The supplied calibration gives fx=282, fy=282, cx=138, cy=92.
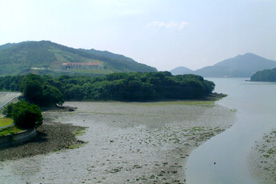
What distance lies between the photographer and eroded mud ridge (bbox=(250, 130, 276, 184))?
832 inches

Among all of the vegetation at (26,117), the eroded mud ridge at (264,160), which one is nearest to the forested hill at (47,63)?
the vegetation at (26,117)

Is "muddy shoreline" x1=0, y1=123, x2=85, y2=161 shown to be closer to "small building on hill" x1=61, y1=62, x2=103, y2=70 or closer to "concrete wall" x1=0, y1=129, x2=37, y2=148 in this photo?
"concrete wall" x1=0, y1=129, x2=37, y2=148

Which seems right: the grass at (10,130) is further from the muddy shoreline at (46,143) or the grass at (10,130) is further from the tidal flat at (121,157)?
the tidal flat at (121,157)

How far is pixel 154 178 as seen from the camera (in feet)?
67.3

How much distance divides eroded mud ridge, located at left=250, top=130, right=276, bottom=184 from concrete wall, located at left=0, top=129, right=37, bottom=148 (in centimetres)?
2254

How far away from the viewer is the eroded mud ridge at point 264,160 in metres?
21.1

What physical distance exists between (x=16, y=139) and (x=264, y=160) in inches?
943

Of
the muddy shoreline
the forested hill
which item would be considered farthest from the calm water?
the forested hill

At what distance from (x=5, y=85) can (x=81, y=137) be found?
6446 cm

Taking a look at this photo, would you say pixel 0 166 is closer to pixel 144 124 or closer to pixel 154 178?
pixel 154 178

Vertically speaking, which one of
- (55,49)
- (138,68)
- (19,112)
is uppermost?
(55,49)

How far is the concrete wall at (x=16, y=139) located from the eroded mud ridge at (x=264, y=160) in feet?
74.0

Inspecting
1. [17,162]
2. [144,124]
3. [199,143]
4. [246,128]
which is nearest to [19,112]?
[17,162]

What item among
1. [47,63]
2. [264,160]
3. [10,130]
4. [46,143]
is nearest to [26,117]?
[10,130]
